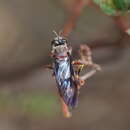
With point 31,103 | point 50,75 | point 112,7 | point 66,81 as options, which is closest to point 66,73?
point 66,81

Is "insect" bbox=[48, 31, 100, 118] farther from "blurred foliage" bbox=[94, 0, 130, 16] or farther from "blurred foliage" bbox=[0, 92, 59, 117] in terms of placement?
"blurred foliage" bbox=[0, 92, 59, 117]

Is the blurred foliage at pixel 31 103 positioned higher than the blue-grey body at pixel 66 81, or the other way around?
the blurred foliage at pixel 31 103

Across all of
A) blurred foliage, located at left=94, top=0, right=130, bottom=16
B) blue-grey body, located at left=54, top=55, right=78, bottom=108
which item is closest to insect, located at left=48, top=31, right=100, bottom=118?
blue-grey body, located at left=54, top=55, right=78, bottom=108

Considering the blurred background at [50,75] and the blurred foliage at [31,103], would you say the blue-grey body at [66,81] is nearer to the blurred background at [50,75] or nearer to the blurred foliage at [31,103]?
the blurred foliage at [31,103]

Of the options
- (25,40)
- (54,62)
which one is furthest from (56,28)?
(54,62)

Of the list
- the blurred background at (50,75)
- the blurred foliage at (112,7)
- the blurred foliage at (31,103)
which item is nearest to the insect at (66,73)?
the blurred foliage at (112,7)

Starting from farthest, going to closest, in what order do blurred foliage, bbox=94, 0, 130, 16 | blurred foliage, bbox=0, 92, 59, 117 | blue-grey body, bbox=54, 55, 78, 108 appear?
blurred foliage, bbox=0, 92, 59, 117 < blurred foliage, bbox=94, 0, 130, 16 < blue-grey body, bbox=54, 55, 78, 108

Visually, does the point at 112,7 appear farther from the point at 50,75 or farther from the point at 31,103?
the point at 50,75
